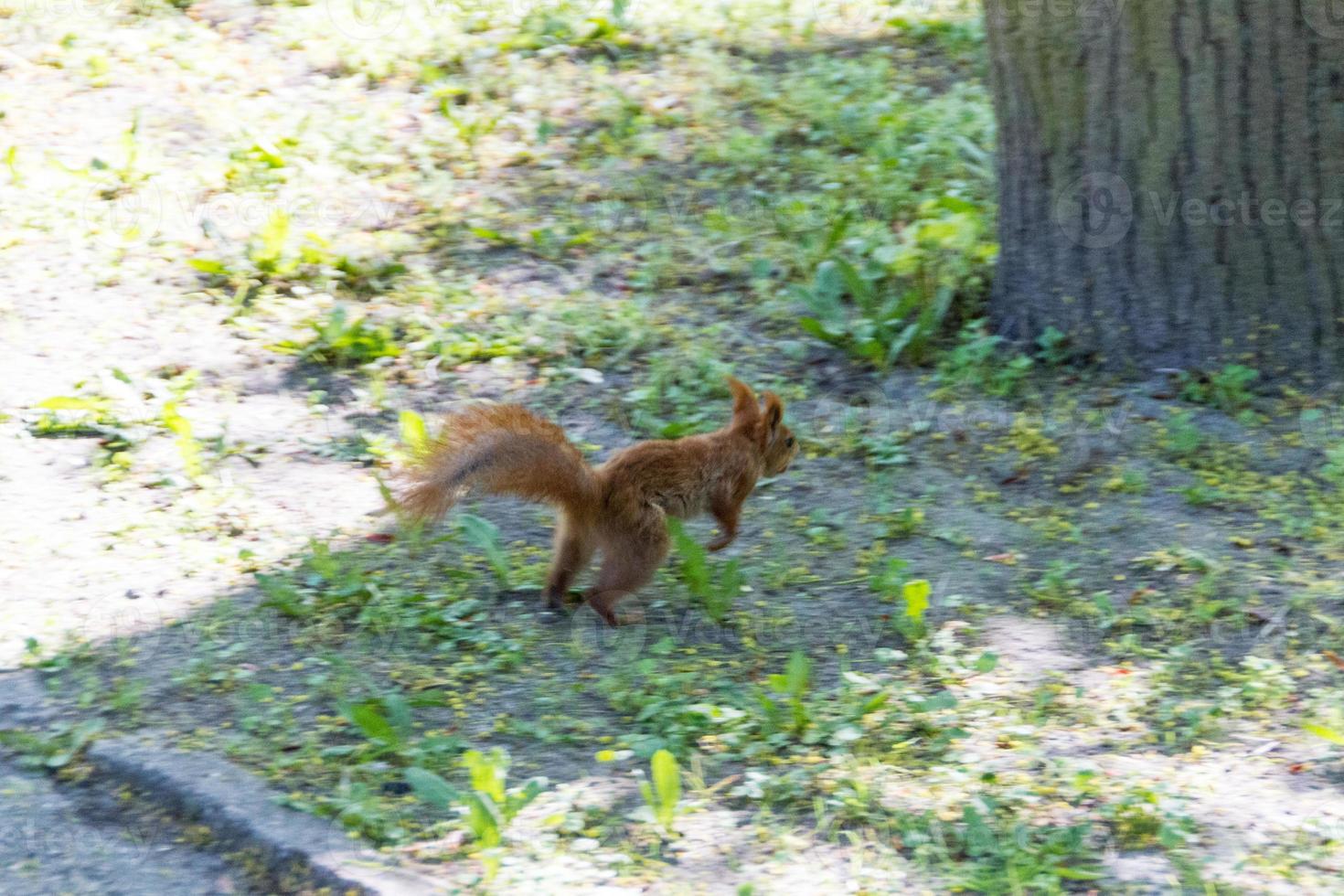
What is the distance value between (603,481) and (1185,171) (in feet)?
10.5

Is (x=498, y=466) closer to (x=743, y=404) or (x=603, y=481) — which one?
(x=603, y=481)

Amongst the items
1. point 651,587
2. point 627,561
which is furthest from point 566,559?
point 651,587

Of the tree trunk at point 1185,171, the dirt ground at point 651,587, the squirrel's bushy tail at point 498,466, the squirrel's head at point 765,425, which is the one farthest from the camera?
the tree trunk at point 1185,171

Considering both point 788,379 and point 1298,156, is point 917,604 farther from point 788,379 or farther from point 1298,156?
point 1298,156

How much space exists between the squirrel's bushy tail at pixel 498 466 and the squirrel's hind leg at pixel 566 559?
101 millimetres

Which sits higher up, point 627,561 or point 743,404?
point 743,404

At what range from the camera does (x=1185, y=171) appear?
6.54 m

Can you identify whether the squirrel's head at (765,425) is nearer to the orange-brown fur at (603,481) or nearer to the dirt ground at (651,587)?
the orange-brown fur at (603,481)

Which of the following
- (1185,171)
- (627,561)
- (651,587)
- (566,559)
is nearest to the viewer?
(627,561)

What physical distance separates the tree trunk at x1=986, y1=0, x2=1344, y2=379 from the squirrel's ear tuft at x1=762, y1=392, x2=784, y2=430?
1.95m

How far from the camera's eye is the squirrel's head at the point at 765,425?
18.6ft

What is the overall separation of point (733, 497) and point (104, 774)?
2447 mm

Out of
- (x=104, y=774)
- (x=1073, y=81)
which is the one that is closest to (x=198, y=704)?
(x=104, y=774)

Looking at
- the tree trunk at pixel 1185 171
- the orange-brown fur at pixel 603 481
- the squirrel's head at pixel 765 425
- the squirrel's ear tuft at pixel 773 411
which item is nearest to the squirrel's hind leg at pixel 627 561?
the orange-brown fur at pixel 603 481
